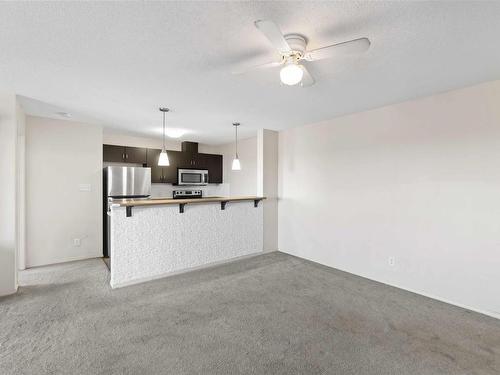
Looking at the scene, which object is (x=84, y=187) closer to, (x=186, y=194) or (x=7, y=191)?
(x=7, y=191)

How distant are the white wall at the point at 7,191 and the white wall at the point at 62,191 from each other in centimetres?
108

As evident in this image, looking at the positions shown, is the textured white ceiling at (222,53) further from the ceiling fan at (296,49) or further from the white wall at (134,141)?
the white wall at (134,141)

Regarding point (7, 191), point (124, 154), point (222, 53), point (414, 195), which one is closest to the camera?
point (222, 53)

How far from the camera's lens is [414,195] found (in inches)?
117

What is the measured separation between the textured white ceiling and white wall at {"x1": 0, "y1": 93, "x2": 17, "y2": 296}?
301 mm

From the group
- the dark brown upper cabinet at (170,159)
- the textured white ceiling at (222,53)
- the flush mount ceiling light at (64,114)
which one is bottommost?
the dark brown upper cabinet at (170,159)

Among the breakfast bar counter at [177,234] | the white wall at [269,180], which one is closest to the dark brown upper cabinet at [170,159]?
the breakfast bar counter at [177,234]

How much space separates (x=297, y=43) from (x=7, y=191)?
3455 millimetres

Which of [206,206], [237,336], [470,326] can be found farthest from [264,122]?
[470,326]

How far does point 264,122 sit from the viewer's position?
4090 millimetres

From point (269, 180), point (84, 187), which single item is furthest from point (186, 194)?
point (269, 180)

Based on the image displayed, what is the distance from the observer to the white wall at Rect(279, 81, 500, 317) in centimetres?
249

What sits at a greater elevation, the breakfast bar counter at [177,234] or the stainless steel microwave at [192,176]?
the stainless steel microwave at [192,176]

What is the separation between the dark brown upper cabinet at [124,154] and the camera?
15.4 ft
